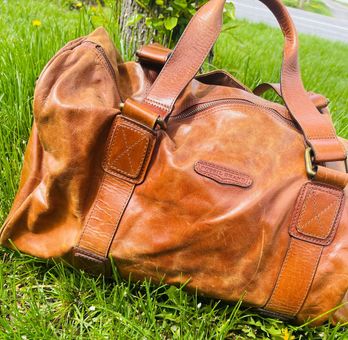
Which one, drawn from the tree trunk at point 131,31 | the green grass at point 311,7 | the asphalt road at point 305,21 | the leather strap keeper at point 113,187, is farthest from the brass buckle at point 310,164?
the green grass at point 311,7

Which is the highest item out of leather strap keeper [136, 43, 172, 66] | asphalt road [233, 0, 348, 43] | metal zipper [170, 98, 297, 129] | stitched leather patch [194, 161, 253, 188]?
leather strap keeper [136, 43, 172, 66]

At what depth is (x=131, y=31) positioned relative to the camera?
2162 mm

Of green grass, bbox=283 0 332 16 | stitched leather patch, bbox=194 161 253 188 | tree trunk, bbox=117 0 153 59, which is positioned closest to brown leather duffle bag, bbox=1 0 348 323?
stitched leather patch, bbox=194 161 253 188

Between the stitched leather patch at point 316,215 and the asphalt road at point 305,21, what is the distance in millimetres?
7988

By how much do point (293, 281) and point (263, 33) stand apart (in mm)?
4866

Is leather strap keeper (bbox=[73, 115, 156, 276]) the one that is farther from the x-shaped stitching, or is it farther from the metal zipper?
the metal zipper

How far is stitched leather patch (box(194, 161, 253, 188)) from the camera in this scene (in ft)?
3.81

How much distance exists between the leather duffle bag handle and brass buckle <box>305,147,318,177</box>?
0.05 ft

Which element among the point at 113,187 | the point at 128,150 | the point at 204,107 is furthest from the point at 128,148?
the point at 204,107

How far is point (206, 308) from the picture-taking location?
127 cm

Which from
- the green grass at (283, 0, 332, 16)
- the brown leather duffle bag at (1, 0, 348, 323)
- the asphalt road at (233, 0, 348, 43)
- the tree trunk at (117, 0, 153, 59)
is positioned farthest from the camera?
the green grass at (283, 0, 332, 16)

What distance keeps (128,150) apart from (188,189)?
0.20 metres

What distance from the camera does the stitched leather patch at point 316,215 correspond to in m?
1.17

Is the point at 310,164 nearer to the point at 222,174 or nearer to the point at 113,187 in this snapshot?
the point at 222,174
